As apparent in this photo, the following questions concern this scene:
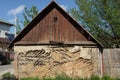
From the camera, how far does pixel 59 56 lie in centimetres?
1875

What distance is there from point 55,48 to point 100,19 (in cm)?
783

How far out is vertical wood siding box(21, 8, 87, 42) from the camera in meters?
18.8

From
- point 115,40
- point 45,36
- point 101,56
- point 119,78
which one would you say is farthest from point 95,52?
point 115,40

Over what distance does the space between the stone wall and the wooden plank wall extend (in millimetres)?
644

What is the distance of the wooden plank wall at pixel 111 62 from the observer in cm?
1852

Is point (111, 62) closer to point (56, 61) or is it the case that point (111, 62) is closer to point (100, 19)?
point (56, 61)

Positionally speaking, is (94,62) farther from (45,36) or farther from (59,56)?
(45,36)

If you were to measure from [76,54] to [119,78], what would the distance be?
3104 millimetres

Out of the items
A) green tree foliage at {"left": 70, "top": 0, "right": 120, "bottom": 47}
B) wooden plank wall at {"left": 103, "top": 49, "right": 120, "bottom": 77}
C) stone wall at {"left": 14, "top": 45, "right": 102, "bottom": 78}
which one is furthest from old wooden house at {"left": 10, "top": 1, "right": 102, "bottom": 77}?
green tree foliage at {"left": 70, "top": 0, "right": 120, "bottom": 47}

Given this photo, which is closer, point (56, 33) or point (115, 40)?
point (56, 33)

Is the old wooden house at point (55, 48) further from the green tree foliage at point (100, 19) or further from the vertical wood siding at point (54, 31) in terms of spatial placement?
the green tree foliage at point (100, 19)

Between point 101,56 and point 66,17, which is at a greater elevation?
point 66,17

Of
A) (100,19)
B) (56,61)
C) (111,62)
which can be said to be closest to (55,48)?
(56,61)

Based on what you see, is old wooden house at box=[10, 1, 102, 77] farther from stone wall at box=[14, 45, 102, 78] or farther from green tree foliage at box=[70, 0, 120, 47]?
green tree foliage at box=[70, 0, 120, 47]
